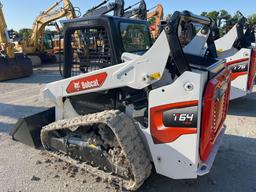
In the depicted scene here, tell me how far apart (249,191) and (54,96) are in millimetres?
2732

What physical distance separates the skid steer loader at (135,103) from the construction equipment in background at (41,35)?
1168 cm

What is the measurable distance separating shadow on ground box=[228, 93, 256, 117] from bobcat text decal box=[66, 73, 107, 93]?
13.5 feet

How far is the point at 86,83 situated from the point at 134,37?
0.98 metres

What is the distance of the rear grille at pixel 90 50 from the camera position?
2.97m

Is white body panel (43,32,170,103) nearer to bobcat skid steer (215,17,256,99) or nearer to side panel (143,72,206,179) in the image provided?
side panel (143,72,206,179)

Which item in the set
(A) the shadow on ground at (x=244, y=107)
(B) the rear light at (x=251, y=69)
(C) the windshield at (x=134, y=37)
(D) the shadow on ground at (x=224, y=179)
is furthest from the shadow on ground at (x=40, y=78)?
(D) the shadow on ground at (x=224, y=179)

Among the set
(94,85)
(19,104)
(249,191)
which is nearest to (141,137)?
(94,85)

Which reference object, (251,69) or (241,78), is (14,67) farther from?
(251,69)

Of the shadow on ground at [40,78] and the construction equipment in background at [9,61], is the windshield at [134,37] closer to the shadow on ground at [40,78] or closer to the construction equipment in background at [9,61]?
the shadow on ground at [40,78]

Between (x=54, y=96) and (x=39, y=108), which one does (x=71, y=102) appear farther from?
(x=39, y=108)

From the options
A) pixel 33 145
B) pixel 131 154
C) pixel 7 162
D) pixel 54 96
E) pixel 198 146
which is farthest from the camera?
pixel 33 145

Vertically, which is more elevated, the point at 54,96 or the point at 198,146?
the point at 54,96

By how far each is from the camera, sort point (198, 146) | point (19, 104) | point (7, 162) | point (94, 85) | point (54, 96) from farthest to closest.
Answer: point (19, 104) < point (7, 162) < point (54, 96) < point (94, 85) < point (198, 146)

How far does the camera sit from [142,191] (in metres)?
2.97
